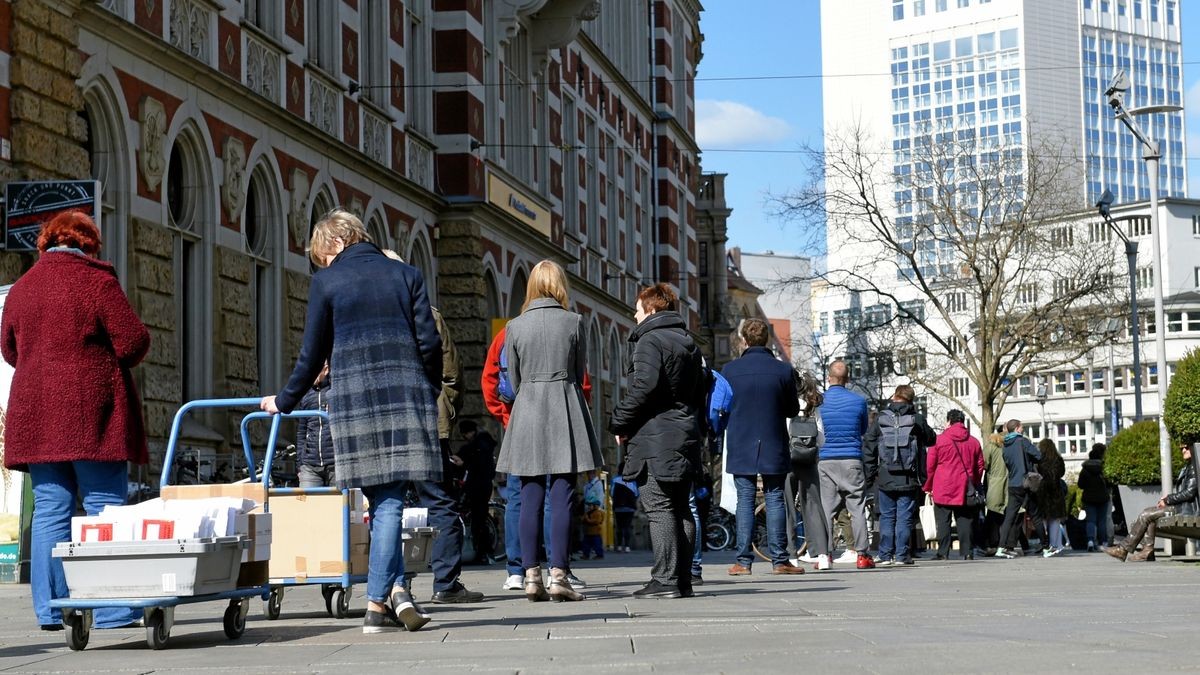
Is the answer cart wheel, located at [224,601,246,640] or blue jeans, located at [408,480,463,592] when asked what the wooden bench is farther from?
cart wheel, located at [224,601,246,640]

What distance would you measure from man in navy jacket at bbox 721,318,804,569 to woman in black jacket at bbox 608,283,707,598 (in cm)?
296

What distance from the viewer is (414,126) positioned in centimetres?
3347

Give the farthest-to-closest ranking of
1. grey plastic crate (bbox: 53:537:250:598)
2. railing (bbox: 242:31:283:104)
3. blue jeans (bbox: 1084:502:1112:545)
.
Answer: blue jeans (bbox: 1084:502:1112:545) < railing (bbox: 242:31:283:104) < grey plastic crate (bbox: 53:537:250:598)

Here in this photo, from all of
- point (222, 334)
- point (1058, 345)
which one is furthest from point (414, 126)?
point (1058, 345)

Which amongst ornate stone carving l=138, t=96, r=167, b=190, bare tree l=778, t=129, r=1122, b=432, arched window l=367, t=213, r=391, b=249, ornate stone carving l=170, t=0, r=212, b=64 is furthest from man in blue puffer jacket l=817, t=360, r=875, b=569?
bare tree l=778, t=129, r=1122, b=432

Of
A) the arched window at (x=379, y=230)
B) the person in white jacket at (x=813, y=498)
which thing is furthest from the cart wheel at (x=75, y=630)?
the arched window at (x=379, y=230)

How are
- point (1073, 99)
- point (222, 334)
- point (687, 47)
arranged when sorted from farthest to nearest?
point (1073, 99) → point (687, 47) → point (222, 334)

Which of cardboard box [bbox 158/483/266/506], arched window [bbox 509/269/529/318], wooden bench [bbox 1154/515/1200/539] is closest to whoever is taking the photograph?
cardboard box [bbox 158/483/266/506]

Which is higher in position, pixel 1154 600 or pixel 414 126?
pixel 414 126

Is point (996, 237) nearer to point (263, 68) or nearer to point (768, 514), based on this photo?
point (263, 68)

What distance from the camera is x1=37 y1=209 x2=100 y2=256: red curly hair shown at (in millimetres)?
9328

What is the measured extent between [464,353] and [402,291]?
26.2 m

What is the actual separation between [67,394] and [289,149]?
1763 cm

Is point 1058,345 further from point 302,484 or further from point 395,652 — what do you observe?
point 395,652
